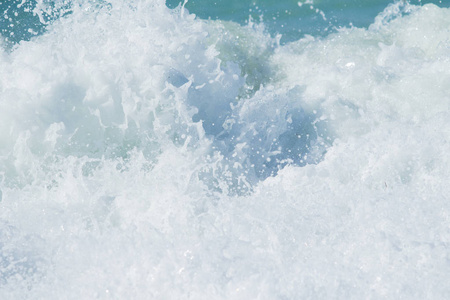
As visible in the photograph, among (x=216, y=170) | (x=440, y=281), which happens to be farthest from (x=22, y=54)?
(x=440, y=281)

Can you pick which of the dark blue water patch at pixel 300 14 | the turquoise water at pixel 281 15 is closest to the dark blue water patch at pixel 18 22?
the turquoise water at pixel 281 15

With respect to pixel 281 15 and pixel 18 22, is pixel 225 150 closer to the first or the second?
pixel 281 15

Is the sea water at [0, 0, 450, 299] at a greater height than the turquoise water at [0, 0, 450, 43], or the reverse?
the turquoise water at [0, 0, 450, 43]

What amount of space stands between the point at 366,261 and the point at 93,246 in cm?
140

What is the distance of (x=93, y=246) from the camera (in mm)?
2838

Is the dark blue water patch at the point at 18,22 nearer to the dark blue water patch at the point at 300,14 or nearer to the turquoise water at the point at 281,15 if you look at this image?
the turquoise water at the point at 281,15

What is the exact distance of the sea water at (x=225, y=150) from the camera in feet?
8.63

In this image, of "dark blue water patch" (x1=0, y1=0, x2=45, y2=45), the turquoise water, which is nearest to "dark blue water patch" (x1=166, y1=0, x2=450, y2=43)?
the turquoise water

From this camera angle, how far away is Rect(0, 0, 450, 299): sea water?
263cm

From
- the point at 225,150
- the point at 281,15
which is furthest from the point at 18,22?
the point at 225,150

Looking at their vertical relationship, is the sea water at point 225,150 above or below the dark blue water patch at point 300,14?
below

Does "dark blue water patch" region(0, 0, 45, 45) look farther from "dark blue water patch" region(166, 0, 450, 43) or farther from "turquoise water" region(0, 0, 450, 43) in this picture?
"dark blue water patch" region(166, 0, 450, 43)

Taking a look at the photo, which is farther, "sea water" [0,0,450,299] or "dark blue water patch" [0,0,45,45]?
"dark blue water patch" [0,0,45,45]

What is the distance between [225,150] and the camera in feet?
12.0
